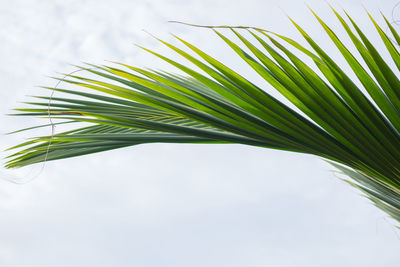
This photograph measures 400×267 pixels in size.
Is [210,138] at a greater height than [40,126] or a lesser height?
lesser

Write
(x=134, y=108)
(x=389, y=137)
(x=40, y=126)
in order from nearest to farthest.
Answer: (x=389, y=137) < (x=134, y=108) < (x=40, y=126)

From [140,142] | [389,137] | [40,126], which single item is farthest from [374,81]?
[40,126]

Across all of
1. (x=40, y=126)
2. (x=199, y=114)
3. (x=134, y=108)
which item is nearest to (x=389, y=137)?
(x=199, y=114)

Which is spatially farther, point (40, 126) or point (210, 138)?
point (40, 126)

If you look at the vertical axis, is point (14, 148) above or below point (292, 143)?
above

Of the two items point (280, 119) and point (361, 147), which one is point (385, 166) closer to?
point (361, 147)

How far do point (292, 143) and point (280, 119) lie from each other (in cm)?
5

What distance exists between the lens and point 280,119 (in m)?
0.58

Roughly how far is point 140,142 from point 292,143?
220 mm

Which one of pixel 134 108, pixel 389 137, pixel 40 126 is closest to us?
pixel 389 137

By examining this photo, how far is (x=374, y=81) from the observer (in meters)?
0.58

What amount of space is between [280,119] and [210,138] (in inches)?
4.0

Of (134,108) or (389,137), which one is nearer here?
(389,137)

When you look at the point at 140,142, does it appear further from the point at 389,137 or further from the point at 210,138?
the point at 389,137
